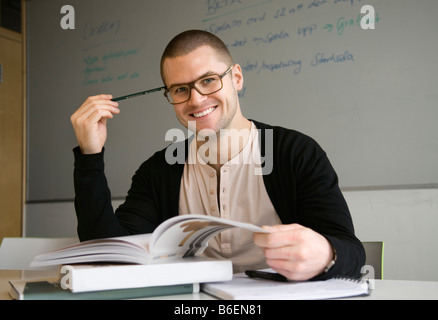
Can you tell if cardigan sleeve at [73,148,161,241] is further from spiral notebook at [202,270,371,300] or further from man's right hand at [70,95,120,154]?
spiral notebook at [202,270,371,300]

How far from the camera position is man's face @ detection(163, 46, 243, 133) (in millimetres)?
1204

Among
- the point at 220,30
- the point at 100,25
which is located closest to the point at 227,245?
the point at 220,30

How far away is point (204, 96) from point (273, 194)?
31 cm

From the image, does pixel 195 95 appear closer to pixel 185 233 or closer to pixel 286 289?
pixel 185 233

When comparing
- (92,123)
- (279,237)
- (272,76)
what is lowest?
(279,237)

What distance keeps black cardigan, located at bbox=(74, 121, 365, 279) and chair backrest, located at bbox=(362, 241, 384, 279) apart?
0.19 metres

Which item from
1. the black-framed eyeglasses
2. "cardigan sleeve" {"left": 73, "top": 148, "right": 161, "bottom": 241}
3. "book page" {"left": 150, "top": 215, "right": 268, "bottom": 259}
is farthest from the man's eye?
"book page" {"left": 150, "top": 215, "right": 268, "bottom": 259}

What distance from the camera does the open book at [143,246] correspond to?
68 cm

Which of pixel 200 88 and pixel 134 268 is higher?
pixel 200 88

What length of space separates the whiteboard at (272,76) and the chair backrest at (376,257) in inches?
37.8

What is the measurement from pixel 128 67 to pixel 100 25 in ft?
1.31

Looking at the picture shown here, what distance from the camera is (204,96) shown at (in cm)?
123

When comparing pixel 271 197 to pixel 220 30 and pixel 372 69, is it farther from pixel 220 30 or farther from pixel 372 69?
pixel 220 30

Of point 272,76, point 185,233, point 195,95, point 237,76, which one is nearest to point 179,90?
point 195,95
